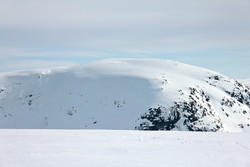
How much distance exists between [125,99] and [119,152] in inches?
2445

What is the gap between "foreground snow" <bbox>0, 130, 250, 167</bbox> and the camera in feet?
46.5

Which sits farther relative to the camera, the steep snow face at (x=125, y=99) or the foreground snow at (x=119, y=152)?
the steep snow face at (x=125, y=99)

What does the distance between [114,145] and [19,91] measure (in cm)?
7693

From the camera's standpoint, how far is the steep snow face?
2795 inches

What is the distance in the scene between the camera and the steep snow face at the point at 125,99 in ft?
233

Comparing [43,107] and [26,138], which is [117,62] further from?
[26,138]

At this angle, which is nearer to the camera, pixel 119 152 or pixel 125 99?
pixel 119 152

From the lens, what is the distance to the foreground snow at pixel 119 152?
1417 cm

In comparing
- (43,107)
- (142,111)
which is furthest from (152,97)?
(43,107)

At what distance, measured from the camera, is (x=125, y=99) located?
7894 centimetres

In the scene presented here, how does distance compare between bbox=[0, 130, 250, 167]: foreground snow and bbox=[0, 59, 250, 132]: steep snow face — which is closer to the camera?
bbox=[0, 130, 250, 167]: foreground snow

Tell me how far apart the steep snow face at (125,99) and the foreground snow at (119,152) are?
4509 cm

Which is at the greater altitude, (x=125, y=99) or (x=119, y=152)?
(x=125, y=99)

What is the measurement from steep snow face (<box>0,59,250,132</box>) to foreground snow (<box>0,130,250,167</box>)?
45.1 meters
